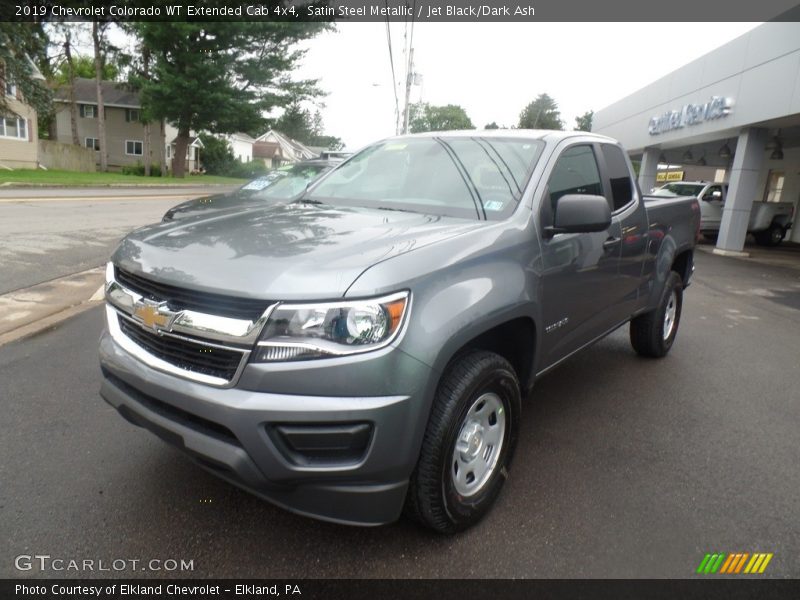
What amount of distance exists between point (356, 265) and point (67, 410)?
8.61 feet

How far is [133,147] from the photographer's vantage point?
48.2 meters

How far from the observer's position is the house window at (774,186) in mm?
21047

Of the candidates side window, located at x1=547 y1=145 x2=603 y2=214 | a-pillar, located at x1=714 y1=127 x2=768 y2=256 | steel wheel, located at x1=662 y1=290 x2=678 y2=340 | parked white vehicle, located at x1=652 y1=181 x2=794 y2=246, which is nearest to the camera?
side window, located at x1=547 y1=145 x2=603 y2=214

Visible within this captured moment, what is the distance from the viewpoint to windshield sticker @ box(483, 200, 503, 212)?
2.97m

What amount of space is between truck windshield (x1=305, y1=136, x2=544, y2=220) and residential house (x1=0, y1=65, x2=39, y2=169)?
34.7 metres

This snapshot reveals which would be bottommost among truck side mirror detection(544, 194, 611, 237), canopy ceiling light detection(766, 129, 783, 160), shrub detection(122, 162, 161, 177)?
shrub detection(122, 162, 161, 177)

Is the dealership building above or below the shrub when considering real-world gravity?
above

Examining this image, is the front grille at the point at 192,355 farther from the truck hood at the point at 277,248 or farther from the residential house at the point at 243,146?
the residential house at the point at 243,146

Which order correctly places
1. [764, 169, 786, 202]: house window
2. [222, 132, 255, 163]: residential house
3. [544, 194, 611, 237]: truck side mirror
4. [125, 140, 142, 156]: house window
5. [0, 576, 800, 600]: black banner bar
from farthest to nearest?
[222, 132, 255, 163]: residential house < [125, 140, 142, 156]: house window < [764, 169, 786, 202]: house window < [544, 194, 611, 237]: truck side mirror < [0, 576, 800, 600]: black banner bar

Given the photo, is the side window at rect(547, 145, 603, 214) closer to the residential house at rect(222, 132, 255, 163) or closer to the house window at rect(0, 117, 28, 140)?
the house window at rect(0, 117, 28, 140)

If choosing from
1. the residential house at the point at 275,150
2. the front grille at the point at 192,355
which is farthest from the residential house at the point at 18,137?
the residential house at the point at 275,150

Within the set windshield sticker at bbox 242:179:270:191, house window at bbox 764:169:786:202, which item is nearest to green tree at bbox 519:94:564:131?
house window at bbox 764:169:786:202

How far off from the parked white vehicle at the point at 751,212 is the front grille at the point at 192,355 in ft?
58.5

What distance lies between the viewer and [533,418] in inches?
152
